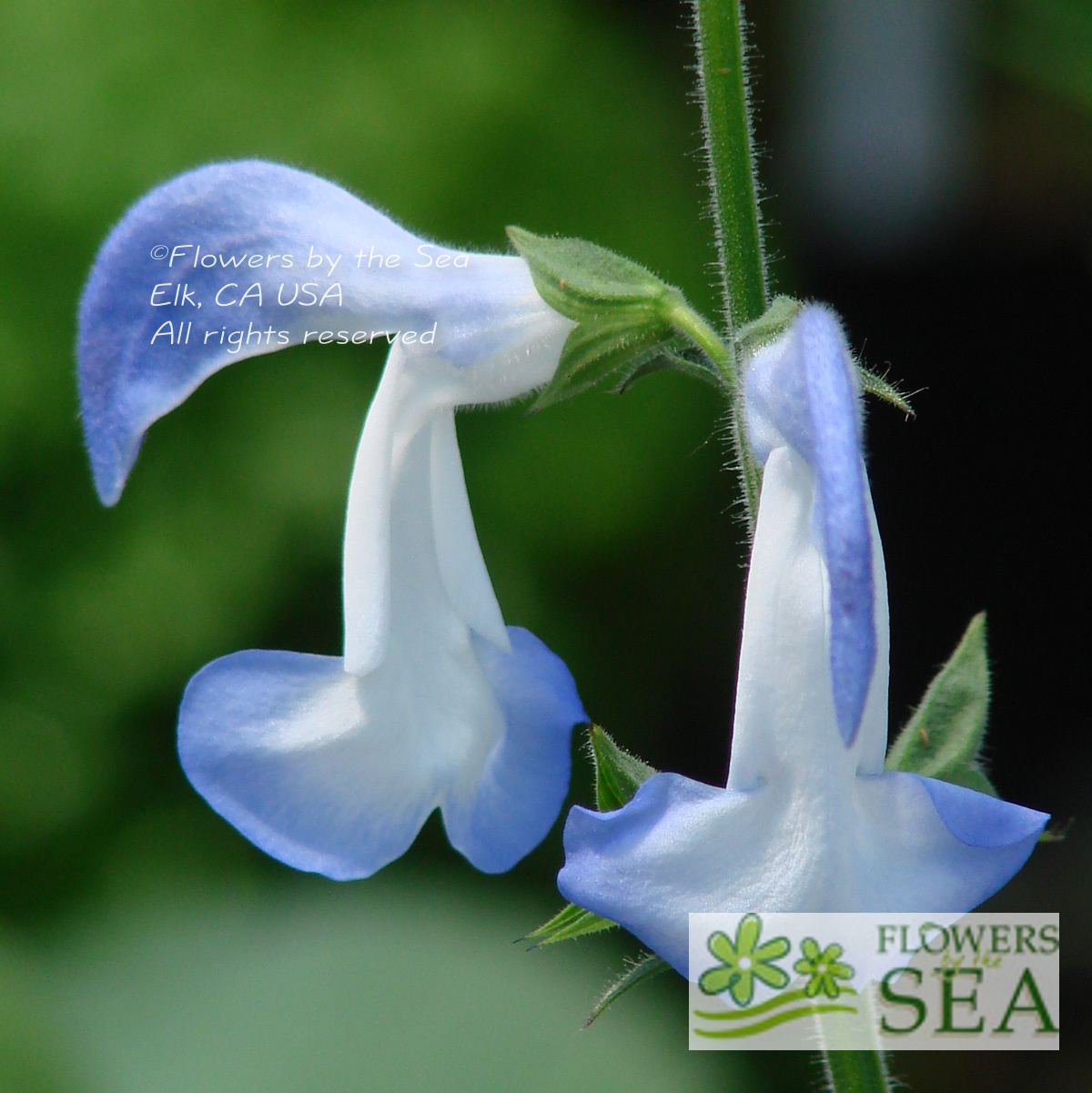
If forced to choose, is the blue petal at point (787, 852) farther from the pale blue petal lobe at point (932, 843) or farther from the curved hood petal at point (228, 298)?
the curved hood petal at point (228, 298)

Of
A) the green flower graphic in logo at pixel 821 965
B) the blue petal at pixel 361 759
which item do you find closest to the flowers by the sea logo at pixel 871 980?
the green flower graphic in logo at pixel 821 965

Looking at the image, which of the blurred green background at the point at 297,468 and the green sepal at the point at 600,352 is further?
the blurred green background at the point at 297,468

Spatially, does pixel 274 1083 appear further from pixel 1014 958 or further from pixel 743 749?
pixel 743 749

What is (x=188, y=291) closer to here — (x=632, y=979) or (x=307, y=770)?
(x=307, y=770)

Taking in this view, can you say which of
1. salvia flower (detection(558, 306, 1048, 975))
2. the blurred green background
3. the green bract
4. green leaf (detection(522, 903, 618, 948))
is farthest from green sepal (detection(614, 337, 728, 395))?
the blurred green background

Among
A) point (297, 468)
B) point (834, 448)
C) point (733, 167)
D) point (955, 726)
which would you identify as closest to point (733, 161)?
point (733, 167)

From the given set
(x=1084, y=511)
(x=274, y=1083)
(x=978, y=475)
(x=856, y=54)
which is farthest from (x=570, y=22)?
(x=274, y=1083)
